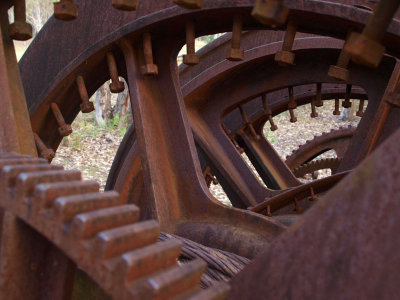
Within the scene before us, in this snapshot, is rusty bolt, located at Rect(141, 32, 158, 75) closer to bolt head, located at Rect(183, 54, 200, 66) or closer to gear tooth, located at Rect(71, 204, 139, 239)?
bolt head, located at Rect(183, 54, 200, 66)

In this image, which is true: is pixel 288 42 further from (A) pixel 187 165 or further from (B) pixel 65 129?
(B) pixel 65 129

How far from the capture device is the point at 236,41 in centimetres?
211

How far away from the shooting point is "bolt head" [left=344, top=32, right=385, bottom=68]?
1.00m

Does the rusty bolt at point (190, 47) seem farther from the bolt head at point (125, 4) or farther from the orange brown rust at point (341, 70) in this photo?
the bolt head at point (125, 4)

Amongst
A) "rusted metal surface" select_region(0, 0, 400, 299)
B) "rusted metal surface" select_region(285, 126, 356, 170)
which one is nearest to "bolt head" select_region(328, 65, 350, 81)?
"rusted metal surface" select_region(0, 0, 400, 299)

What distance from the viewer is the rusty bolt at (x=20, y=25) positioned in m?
1.88

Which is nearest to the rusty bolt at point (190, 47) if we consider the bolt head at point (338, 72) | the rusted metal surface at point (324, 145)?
the bolt head at point (338, 72)

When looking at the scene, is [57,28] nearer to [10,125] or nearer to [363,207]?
[10,125]

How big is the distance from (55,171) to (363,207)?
746 millimetres

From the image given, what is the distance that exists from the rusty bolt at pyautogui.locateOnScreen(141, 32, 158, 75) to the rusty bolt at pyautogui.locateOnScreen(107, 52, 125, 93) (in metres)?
0.19

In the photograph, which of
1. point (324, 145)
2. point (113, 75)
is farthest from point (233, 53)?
point (324, 145)

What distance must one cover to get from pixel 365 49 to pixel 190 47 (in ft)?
4.37

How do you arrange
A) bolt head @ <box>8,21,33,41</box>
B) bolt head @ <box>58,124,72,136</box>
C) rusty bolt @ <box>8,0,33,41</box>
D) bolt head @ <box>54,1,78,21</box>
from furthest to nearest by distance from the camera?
bolt head @ <box>58,124,72,136</box>
bolt head @ <box>8,21,33,41</box>
rusty bolt @ <box>8,0,33,41</box>
bolt head @ <box>54,1,78,21</box>

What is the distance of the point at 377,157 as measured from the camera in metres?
0.92
